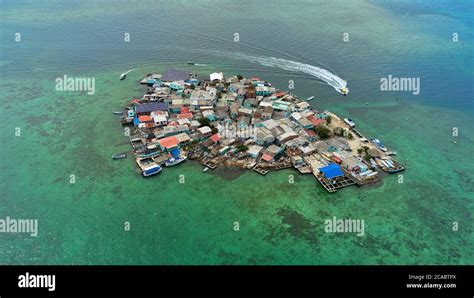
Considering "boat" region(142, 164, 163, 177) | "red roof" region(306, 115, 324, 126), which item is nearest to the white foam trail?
"red roof" region(306, 115, 324, 126)

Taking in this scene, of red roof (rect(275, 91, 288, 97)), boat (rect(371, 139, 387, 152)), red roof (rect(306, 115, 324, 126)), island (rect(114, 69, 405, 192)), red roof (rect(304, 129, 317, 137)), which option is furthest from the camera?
red roof (rect(275, 91, 288, 97))

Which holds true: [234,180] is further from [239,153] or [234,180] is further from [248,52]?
[248,52]

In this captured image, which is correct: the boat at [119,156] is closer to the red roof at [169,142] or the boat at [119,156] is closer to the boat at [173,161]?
the red roof at [169,142]

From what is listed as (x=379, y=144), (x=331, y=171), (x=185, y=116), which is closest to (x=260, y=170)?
(x=331, y=171)

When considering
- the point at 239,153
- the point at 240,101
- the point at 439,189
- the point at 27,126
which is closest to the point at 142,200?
the point at 239,153

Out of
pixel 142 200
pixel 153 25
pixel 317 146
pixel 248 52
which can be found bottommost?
pixel 142 200

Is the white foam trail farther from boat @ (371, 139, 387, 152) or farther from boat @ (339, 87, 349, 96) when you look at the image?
boat @ (371, 139, 387, 152)

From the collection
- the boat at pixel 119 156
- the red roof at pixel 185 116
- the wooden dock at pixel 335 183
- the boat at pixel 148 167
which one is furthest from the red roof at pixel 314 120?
the boat at pixel 119 156
